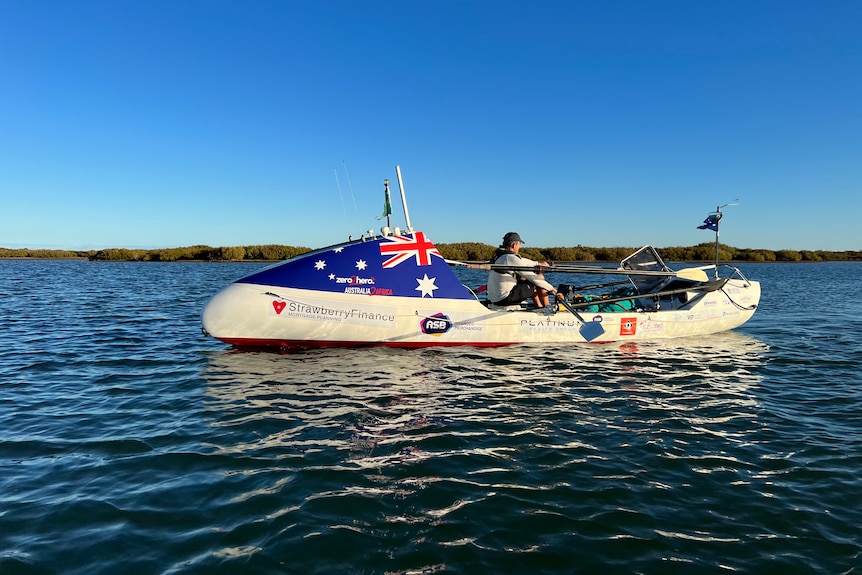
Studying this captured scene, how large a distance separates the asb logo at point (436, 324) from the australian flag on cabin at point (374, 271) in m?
0.54

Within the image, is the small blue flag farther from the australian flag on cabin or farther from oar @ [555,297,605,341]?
the australian flag on cabin

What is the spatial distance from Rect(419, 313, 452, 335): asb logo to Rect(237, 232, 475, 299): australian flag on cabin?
54 centimetres

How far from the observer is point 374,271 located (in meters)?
11.4

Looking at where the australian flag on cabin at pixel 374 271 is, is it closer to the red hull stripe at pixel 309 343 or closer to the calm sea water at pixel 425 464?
the red hull stripe at pixel 309 343

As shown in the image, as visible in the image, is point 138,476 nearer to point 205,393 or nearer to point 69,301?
point 205,393

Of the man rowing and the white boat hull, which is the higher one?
the man rowing

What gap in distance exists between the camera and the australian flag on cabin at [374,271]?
11148 millimetres

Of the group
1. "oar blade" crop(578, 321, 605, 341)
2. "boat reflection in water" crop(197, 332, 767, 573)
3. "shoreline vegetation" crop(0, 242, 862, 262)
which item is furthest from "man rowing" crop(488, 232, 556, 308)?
"shoreline vegetation" crop(0, 242, 862, 262)

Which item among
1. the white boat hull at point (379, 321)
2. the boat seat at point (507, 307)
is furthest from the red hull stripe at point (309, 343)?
the boat seat at point (507, 307)

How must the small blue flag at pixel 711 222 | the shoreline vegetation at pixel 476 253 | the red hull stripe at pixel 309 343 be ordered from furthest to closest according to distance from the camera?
1. the shoreline vegetation at pixel 476 253
2. the small blue flag at pixel 711 222
3. the red hull stripe at pixel 309 343

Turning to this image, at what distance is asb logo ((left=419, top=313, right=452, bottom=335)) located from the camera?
11703 mm

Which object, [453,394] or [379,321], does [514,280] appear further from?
[453,394]

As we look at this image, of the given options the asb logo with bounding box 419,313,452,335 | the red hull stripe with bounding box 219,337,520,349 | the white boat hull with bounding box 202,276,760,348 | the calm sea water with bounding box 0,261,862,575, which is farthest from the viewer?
the asb logo with bounding box 419,313,452,335

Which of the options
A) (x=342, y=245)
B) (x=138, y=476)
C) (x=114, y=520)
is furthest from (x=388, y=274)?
(x=114, y=520)
